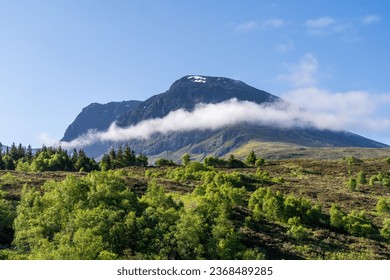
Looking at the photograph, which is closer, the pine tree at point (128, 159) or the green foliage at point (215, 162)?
the green foliage at point (215, 162)

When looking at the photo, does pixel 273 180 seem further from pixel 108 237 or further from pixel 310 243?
pixel 108 237

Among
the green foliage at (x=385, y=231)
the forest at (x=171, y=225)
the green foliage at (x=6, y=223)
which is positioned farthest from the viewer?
the green foliage at (x=385, y=231)

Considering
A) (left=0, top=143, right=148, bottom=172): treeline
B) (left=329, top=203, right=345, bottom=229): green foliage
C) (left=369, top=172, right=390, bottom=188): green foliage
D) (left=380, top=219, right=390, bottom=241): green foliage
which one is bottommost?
(left=380, top=219, right=390, bottom=241): green foliage

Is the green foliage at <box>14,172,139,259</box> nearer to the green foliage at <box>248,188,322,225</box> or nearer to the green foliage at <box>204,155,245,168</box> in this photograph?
the green foliage at <box>248,188,322,225</box>

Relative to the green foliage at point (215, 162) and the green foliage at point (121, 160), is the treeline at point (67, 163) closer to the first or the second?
the green foliage at point (121, 160)

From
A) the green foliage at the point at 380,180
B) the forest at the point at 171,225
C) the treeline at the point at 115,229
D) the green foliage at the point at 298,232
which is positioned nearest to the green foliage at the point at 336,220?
the forest at the point at 171,225

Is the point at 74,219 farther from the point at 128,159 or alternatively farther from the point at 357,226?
the point at 128,159

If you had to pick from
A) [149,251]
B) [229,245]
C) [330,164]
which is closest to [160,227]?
[149,251]

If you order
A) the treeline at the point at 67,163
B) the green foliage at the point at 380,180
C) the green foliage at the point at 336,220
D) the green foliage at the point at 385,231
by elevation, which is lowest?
the green foliage at the point at 385,231

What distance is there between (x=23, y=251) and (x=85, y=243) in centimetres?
799

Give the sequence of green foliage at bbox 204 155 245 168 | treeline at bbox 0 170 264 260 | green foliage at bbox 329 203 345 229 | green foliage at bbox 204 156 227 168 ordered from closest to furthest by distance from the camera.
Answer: treeline at bbox 0 170 264 260, green foliage at bbox 329 203 345 229, green foliage at bbox 204 155 245 168, green foliage at bbox 204 156 227 168

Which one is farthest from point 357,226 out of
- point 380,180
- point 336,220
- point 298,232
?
point 380,180

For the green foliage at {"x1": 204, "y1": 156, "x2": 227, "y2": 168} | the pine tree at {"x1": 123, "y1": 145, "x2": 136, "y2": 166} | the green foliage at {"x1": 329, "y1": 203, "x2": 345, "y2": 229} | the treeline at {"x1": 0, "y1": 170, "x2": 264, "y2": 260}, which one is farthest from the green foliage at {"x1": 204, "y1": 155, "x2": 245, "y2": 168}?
the treeline at {"x1": 0, "y1": 170, "x2": 264, "y2": 260}
